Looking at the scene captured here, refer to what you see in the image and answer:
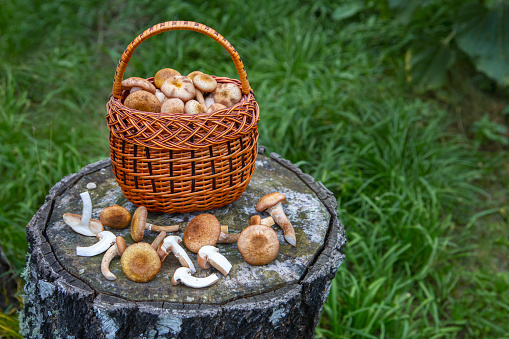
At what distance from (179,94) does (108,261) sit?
789 millimetres

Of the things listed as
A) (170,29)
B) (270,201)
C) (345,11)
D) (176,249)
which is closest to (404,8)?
(345,11)

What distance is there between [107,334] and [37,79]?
407 cm

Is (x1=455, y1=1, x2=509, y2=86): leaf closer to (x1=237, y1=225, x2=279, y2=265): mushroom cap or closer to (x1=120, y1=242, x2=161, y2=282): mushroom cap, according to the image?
(x1=237, y1=225, x2=279, y2=265): mushroom cap

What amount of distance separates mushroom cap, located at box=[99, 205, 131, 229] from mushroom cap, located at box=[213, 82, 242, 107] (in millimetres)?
687

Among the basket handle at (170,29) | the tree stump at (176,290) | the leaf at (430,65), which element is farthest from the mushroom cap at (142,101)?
the leaf at (430,65)

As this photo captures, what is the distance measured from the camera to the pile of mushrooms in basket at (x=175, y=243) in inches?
63.6

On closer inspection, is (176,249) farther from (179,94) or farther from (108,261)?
(179,94)

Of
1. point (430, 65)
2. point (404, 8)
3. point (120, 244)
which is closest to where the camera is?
point (120, 244)

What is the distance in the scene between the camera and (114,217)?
6.13ft

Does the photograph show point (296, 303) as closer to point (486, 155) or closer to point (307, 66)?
point (307, 66)

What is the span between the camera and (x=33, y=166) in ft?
11.3

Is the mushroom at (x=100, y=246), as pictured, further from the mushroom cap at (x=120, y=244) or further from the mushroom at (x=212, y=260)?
the mushroom at (x=212, y=260)

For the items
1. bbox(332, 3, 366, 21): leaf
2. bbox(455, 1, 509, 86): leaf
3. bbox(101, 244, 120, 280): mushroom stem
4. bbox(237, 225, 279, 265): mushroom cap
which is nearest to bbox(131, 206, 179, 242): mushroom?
bbox(101, 244, 120, 280): mushroom stem

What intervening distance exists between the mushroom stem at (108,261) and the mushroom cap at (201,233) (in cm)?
30
